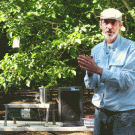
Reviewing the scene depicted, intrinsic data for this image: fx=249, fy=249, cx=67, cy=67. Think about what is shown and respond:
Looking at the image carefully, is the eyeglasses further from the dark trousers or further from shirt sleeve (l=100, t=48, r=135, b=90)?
the dark trousers

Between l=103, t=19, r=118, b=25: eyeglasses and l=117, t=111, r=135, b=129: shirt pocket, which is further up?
l=103, t=19, r=118, b=25: eyeglasses

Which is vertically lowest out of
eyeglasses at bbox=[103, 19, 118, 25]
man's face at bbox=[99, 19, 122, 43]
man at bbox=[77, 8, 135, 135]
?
man at bbox=[77, 8, 135, 135]

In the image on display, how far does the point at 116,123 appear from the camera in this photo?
1.42 meters

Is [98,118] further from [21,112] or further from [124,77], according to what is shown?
[21,112]

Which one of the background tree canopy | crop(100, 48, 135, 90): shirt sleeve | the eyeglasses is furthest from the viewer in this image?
the background tree canopy

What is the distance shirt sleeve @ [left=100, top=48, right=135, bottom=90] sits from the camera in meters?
1.32

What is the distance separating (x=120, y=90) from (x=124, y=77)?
0.11 m

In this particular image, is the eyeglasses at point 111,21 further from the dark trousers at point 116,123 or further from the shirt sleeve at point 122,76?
the dark trousers at point 116,123

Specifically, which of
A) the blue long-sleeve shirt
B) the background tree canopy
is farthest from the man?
the background tree canopy

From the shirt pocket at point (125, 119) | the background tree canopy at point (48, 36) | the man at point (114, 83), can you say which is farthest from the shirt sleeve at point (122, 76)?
the background tree canopy at point (48, 36)

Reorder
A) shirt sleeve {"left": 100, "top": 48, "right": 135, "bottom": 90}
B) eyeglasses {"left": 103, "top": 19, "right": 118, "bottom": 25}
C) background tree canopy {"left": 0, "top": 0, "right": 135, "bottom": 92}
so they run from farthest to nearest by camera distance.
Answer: background tree canopy {"left": 0, "top": 0, "right": 135, "bottom": 92} → eyeglasses {"left": 103, "top": 19, "right": 118, "bottom": 25} → shirt sleeve {"left": 100, "top": 48, "right": 135, "bottom": 90}

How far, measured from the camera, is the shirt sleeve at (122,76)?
132 cm

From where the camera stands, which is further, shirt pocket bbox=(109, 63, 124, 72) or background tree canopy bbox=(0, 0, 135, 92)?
background tree canopy bbox=(0, 0, 135, 92)

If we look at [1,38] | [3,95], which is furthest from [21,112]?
[1,38]
